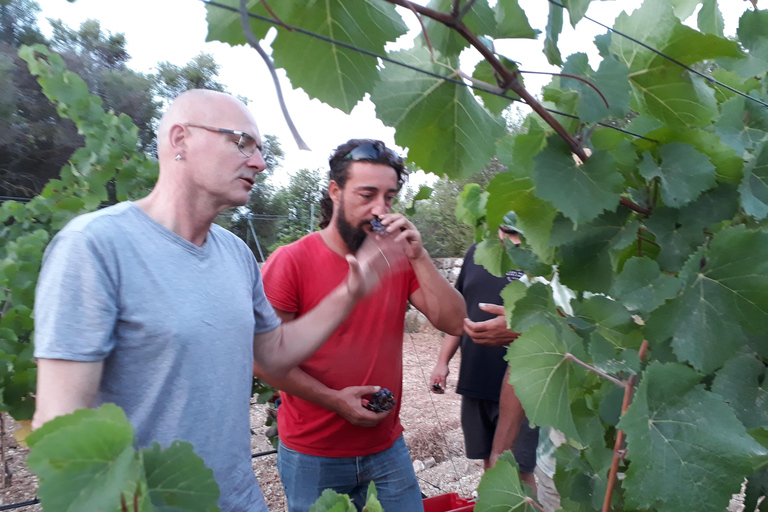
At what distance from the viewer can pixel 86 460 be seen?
0.36 m

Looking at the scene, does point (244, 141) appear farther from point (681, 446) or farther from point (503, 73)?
point (681, 446)

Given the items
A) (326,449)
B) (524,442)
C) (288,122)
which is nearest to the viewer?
(288,122)

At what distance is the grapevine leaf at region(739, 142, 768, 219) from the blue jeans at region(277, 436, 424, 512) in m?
1.77

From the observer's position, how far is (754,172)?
0.80 m

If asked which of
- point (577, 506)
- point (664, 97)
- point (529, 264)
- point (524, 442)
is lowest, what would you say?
point (524, 442)

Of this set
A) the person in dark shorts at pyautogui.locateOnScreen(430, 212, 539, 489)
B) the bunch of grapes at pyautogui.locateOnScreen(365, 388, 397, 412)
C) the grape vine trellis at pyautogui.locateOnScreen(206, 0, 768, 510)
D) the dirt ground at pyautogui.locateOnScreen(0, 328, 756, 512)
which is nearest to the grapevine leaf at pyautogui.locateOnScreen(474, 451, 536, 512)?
the grape vine trellis at pyautogui.locateOnScreen(206, 0, 768, 510)

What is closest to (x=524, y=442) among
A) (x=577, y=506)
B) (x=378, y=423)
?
(x=378, y=423)

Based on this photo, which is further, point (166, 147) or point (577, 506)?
point (166, 147)

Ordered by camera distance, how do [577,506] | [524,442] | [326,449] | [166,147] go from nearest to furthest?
[577,506]
[166,147]
[326,449]
[524,442]

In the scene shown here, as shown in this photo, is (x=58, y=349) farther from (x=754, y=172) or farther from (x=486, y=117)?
(x=754, y=172)

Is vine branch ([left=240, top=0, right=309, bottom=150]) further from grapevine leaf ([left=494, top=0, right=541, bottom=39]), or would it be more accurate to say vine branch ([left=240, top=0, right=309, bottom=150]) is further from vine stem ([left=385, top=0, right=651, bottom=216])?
grapevine leaf ([left=494, top=0, right=541, bottom=39])

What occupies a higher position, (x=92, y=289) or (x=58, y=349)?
(x=92, y=289)

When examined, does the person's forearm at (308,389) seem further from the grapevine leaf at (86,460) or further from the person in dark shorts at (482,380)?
the grapevine leaf at (86,460)

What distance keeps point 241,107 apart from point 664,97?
1087mm
